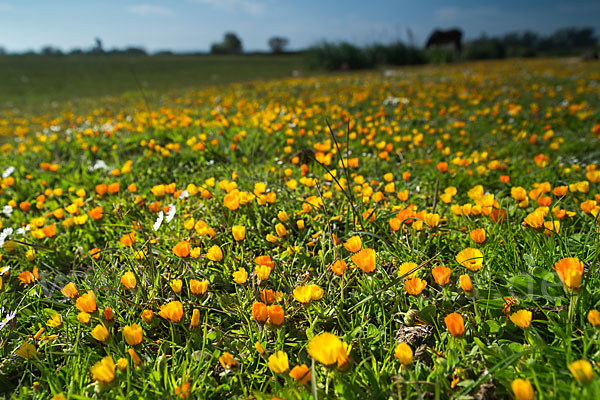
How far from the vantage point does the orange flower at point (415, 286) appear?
1.23 m

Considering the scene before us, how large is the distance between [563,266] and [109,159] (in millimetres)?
3567

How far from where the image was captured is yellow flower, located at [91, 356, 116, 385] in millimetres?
1008

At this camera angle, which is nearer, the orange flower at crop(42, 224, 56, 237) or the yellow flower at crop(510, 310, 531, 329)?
the yellow flower at crop(510, 310, 531, 329)

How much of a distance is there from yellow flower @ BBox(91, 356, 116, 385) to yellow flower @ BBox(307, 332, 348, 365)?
0.58 metres

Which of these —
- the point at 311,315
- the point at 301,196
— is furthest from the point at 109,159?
the point at 311,315

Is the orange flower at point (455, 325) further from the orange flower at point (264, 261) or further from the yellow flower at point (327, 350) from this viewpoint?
the orange flower at point (264, 261)

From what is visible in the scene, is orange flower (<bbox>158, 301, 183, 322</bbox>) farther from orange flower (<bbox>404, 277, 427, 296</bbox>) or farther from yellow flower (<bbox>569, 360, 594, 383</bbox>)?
yellow flower (<bbox>569, 360, 594, 383</bbox>)

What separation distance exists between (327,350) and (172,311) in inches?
23.1

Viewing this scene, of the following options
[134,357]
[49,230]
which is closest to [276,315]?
[134,357]

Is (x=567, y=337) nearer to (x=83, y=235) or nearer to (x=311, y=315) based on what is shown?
(x=311, y=315)

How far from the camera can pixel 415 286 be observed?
1.24m

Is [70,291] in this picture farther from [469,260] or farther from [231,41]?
[231,41]

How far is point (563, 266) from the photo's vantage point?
3.50 feet

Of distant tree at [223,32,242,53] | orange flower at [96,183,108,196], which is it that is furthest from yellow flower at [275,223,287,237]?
distant tree at [223,32,242,53]
